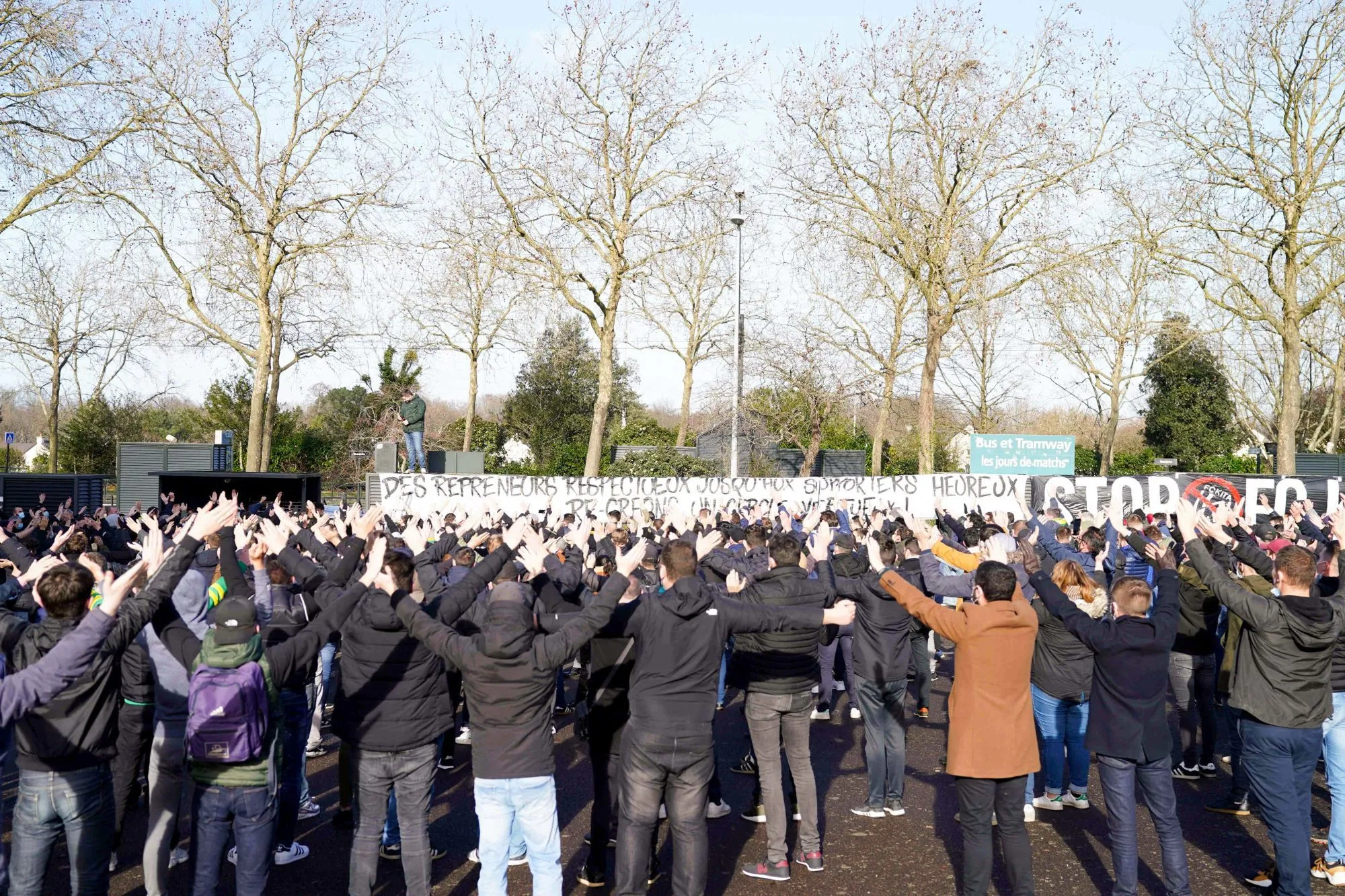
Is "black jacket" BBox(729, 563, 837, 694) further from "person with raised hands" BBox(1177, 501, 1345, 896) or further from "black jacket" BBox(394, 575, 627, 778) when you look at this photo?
"person with raised hands" BBox(1177, 501, 1345, 896)

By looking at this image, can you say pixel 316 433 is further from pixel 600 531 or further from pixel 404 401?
pixel 600 531

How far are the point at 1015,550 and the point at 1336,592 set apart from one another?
85.2 inches

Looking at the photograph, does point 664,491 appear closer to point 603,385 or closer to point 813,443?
point 603,385

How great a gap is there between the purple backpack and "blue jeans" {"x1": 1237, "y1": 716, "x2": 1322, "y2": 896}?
16.5 ft

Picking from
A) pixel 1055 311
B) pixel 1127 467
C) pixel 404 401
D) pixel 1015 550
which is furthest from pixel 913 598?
pixel 1127 467

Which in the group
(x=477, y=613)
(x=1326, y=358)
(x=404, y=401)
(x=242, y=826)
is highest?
(x=1326, y=358)

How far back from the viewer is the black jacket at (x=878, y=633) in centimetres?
693

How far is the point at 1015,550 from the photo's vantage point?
7.56m

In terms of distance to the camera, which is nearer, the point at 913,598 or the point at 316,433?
the point at 913,598

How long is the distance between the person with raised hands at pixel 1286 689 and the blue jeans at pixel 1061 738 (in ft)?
4.68

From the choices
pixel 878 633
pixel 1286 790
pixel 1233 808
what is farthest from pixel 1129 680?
pixel 1233 808

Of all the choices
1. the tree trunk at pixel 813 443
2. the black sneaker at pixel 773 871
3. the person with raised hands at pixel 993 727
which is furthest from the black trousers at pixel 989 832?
the tree trunk at pixel 813 443

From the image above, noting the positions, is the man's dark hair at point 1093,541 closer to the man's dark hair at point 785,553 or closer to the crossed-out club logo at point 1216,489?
the man's dark hair at point 785,553

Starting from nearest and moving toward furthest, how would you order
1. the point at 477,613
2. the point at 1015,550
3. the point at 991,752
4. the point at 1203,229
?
the point at 991,752
the point at 477,613
the point at 1015,550
the point at 1203,229
